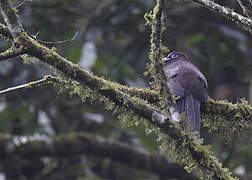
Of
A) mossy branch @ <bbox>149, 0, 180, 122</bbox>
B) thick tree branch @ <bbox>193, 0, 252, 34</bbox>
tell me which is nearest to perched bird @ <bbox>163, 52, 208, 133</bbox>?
mossy branch @ <bbox>149, 0, 180, 122</bbox>

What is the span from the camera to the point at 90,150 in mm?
5605

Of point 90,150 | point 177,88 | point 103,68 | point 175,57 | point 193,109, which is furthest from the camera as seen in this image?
point 103,68

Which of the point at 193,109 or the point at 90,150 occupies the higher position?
the point at 90,150

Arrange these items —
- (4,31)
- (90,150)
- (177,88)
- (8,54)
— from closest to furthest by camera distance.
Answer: (8,54) < (4,31) < (177,88) < (90,150)

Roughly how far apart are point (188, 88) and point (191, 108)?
0.39 meters

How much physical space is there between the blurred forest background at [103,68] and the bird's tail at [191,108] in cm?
188

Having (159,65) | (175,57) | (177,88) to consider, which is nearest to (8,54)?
(159,65)

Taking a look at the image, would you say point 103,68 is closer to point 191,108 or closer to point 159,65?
point 191,108

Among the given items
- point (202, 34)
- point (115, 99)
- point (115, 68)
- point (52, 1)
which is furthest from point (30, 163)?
point (115, 99)

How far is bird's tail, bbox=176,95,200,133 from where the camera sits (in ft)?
10.4

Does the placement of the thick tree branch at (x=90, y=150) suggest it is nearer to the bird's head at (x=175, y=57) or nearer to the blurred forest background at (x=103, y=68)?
the blurred forest background at (x=103, y=68)

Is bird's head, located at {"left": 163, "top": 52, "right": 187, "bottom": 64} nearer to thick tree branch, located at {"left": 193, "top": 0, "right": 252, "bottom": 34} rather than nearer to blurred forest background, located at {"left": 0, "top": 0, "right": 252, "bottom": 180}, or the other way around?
blurred forest background, located at {"left": 0, "top": 0, "right": 252, "bottom": 180}

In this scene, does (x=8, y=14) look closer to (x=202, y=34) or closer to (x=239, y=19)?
(x=239, y=19)

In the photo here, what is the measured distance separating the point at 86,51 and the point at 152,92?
2558mm
